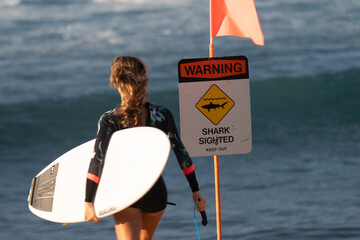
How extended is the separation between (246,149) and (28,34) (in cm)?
1444

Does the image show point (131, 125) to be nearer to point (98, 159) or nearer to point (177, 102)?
point (98, 159)

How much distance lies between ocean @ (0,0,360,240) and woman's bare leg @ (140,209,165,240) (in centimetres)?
209

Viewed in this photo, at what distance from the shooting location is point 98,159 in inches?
118

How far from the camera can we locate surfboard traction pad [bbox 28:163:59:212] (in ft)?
11.8

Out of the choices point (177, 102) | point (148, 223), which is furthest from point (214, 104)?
point (177, 102)

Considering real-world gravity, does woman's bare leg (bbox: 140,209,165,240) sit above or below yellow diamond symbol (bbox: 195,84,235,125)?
below

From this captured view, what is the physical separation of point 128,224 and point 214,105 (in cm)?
92

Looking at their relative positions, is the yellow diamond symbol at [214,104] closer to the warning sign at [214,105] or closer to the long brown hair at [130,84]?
the warning sign at [214,105]

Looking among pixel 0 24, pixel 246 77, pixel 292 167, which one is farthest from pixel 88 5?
pixel 246 77

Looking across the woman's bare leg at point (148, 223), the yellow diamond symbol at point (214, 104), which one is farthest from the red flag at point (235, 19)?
the woman's bare leg at point (148, 223)

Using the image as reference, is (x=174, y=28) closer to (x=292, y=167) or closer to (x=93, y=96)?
(x=93, y=96)

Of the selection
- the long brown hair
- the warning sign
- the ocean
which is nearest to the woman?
the long brown hair

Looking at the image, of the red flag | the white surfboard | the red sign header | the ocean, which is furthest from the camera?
the ocean

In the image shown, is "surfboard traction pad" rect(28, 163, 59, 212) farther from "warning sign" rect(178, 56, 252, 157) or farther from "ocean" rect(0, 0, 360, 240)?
"ocean" rect(0, 0, 360, 240)
